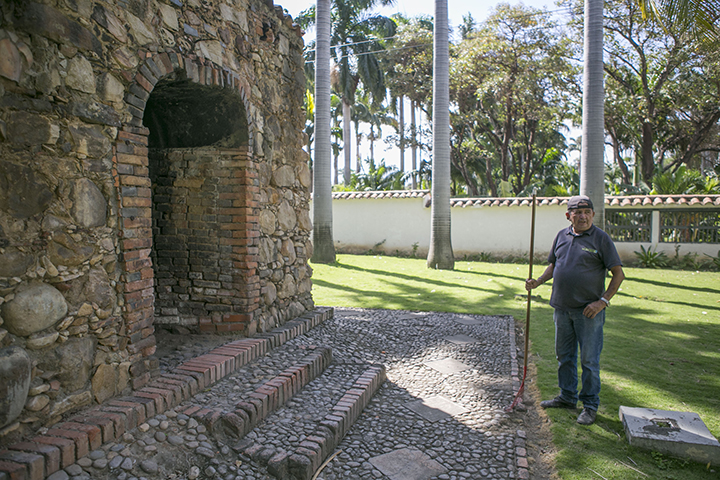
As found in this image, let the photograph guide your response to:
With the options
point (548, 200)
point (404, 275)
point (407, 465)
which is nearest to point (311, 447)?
point (407, 465)

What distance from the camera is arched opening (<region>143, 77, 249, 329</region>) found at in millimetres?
4426

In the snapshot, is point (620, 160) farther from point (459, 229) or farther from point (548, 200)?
point (459, 229)

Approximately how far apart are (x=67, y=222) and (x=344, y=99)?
77.0 ft

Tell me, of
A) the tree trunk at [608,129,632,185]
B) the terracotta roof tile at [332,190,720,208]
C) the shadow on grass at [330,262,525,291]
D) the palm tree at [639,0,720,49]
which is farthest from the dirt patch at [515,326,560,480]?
the tree trunk at [608,129,632,185]

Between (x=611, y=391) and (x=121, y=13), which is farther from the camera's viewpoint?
(x=611, y=391)

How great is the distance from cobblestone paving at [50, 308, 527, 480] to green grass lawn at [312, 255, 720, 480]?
1.56 ft

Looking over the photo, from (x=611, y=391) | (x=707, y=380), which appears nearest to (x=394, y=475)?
(x=611, y=391)

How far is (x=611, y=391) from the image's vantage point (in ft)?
13.5

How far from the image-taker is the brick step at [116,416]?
2.17m

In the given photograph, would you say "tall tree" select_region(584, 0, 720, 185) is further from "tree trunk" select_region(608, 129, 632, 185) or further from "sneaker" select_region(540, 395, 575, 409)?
"sneaker" select_region(540, 395, 575, 409)

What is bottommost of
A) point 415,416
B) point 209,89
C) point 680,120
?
point 415,416

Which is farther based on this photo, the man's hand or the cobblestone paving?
the man's hand

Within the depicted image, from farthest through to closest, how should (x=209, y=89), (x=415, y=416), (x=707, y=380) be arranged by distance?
(x=707, y=380)
(x=209, y=89)
(x=415, y=416)

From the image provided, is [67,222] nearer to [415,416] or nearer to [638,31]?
[415,416]
